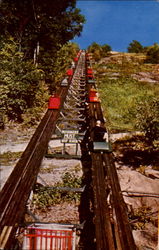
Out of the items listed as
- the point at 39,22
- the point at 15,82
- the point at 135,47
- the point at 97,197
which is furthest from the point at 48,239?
the point at 135,47

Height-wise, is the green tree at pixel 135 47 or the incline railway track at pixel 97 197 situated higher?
the green tree at pixel 135 47

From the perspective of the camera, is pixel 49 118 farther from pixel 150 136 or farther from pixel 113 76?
pixel 113 76

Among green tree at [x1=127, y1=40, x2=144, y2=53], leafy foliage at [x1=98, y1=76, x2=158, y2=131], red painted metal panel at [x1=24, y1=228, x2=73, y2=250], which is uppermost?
green tree at [x1=127, y1=40, x2=144, y2=53]

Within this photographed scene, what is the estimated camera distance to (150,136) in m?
11.1

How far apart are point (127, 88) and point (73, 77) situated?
7675 mm

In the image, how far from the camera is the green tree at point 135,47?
266 ft

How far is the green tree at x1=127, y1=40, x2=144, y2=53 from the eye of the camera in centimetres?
8101

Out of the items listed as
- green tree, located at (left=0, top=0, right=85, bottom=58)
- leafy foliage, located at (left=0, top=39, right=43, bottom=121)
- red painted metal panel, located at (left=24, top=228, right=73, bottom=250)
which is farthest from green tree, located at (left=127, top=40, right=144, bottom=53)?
red painted metal panel, located at (left=24, top=228, right=73, bottom=250)

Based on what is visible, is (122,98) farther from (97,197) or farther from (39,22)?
(97,197)

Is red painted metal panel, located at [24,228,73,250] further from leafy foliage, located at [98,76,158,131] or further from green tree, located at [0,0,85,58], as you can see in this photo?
green tree, located at [0,0,85,58]

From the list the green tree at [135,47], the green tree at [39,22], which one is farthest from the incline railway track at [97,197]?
the green tree at [135,47]

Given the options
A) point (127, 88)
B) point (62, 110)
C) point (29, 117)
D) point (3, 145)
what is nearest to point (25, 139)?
point (3, 145)

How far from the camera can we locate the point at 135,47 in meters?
82.2

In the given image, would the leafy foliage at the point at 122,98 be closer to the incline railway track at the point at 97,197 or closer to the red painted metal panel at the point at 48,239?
the incline railway track at the point at 97,197
